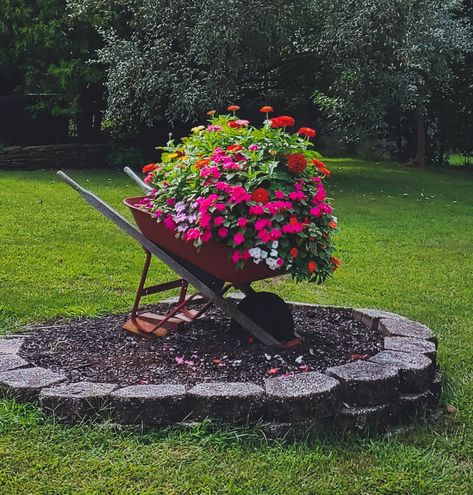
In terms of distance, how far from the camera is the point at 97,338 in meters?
3.96

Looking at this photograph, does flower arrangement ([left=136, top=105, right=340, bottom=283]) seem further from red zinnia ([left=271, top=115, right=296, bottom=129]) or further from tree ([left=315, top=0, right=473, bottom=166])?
tree ([left=315, top=0, right=473, bottom=166])

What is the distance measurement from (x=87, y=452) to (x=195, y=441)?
1.35 ft

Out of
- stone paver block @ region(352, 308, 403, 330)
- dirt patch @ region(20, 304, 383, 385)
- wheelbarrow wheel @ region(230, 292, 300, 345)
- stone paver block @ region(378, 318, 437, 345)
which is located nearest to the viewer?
dirt patch @ region(20, 304, 383, 385)

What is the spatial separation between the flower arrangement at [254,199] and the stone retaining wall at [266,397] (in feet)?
1.79

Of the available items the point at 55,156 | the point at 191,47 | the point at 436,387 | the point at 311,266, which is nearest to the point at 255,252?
the point at 311,266

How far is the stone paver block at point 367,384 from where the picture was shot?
3172 mm

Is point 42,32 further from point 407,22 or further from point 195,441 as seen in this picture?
point 195,441

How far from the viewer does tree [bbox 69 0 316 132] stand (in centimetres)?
1054

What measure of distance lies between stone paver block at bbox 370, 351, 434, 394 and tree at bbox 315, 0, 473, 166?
7.74 meters

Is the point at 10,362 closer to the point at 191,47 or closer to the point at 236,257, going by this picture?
the point at 236,257

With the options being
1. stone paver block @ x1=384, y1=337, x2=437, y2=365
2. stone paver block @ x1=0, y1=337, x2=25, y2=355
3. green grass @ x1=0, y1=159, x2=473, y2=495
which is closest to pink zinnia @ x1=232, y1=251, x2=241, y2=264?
green grass @ x1=0, y1=159, x2=473, y2=495

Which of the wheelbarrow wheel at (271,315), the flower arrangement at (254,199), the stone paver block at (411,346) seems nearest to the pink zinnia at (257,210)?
the flower arrangement at (254,199)

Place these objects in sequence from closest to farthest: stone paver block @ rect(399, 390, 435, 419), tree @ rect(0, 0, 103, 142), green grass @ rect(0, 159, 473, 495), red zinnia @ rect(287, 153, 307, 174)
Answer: green grass @ rect(0, 159, 473, 495)
stone paver block @ rect(399, 390, 435, 419)
red zinnia @ rect(287, 153, 307, 174)
tree @ rect(0, 0, 103, 142)

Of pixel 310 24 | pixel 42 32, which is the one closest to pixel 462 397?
pixel 310 24
